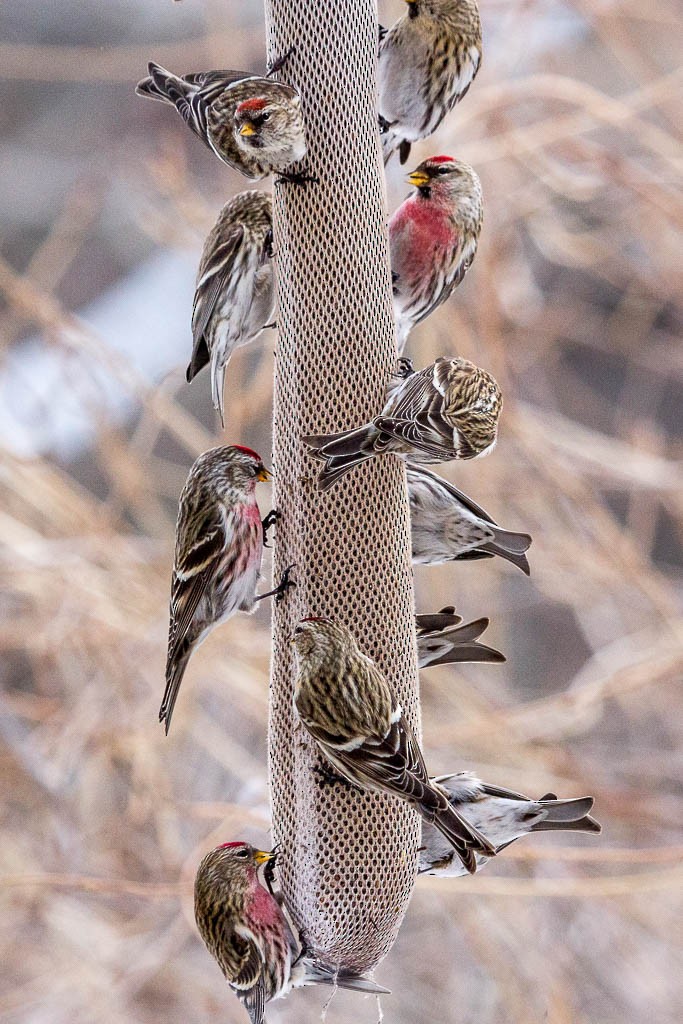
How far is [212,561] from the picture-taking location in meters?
2.07

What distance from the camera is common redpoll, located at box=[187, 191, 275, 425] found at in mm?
2123

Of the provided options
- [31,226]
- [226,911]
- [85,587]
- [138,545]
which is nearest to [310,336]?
[226,911]

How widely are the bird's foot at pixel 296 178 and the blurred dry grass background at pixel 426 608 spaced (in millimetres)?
1637

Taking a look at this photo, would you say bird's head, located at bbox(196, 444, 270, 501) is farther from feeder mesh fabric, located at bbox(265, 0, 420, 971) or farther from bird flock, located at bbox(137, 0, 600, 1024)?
feeder mesh fabric, located at bbox(265, 0, 420, 971)

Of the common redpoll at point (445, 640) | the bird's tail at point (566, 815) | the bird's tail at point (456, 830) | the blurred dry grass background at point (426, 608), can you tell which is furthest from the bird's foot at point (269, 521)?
the blurred dry grass background at point (426, 608)

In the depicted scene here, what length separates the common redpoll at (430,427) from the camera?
1.78 m

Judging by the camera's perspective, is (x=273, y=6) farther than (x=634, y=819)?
No

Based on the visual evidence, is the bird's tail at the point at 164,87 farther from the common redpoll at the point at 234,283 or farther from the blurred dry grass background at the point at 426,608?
the blurred dry grass background at the point at 426,608

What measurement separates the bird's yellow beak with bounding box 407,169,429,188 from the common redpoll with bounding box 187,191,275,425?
0.34m

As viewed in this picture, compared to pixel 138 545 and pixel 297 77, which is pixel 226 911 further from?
pixel 138 545

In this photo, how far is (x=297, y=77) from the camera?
1.92 metres

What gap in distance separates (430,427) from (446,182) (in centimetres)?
83

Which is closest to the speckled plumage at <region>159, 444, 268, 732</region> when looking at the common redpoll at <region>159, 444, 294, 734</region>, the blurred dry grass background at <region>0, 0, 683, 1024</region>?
the common redpoll at <region>159, 444, 294, 734</region>

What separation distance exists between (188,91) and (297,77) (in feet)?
0.91
